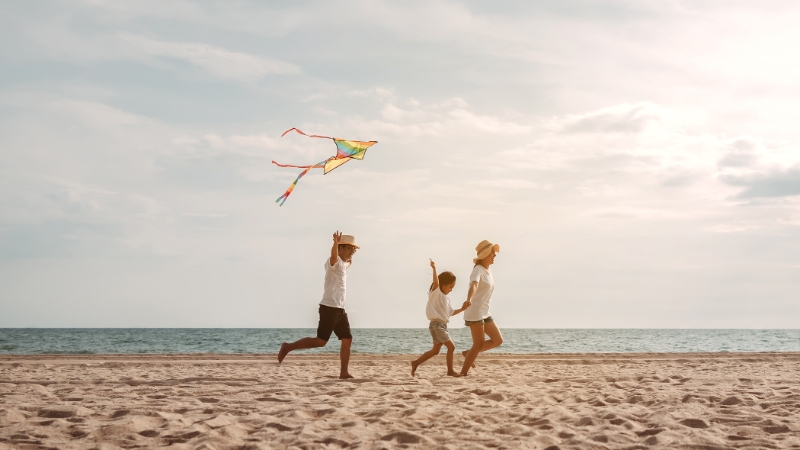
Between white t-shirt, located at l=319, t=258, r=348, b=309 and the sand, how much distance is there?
991 millimetres

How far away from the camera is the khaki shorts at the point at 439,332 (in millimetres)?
8039

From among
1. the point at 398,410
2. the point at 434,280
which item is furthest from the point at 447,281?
the point at 398,410

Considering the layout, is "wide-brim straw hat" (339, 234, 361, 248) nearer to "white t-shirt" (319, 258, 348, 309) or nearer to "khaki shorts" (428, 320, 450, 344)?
"white t-shirt" (319, 258, 348, 309)

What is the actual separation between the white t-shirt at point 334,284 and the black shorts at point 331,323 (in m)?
0.07

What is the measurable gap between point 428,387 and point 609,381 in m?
2.32

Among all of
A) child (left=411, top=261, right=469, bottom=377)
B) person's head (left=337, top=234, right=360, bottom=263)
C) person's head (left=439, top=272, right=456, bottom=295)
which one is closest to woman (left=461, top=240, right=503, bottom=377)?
child (left=411, top=261, right=469, bottom=377)

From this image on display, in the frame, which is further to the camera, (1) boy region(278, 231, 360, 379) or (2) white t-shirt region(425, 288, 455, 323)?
(2) white t-shirt region(425, 288, 455, 323)

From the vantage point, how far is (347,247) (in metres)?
7.70

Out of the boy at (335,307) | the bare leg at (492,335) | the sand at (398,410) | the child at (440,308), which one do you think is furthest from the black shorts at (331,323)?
the bare leg at (492,335)

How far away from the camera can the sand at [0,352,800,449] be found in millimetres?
3955

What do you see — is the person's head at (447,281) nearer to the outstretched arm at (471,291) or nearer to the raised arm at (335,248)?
the outstretched arm at (471,291)

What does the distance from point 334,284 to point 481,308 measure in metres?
1.93

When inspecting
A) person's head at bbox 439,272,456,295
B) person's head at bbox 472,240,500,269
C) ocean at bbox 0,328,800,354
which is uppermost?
person's head at bbox 472,240,500,269

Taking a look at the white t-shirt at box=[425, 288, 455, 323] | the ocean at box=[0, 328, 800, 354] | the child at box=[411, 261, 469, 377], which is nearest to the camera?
the child at box=[411, 261, 469, 377]
